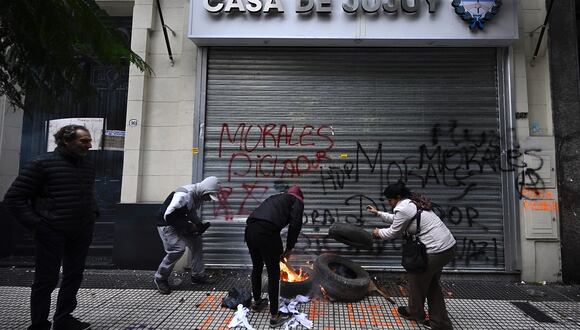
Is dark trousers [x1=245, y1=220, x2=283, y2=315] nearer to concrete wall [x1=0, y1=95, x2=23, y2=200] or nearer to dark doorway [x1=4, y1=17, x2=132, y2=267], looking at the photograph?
dark doorway [x1=4, y1=17, x2=132, y2=267]

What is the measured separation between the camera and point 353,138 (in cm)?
670

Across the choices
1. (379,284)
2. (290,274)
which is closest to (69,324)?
(290,274)

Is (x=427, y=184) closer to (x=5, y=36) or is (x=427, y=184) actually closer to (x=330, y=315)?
(x=330, y=315)

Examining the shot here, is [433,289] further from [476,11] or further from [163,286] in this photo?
[476,11]

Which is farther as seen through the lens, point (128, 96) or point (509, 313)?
point (128, 96)

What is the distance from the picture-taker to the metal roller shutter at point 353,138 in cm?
652

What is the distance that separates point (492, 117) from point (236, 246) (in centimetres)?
483

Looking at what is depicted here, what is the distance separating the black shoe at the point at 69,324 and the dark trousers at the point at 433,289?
11.4 ft

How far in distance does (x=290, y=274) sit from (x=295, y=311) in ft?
2.77

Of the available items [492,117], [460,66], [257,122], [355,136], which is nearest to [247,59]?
[257,122]

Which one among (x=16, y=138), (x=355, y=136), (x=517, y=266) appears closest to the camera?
(x=517, y=266)

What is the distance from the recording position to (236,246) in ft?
21.7

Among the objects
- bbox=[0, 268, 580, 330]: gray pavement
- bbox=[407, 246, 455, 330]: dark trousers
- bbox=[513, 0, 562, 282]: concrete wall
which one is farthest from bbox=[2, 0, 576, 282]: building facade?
bbox=[407, 246, 455, 330]: dark trousers

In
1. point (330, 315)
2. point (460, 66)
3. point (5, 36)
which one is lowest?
point (330, 315)
